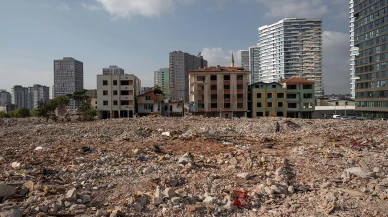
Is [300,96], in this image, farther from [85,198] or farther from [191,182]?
[85,198]

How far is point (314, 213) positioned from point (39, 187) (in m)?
7.76

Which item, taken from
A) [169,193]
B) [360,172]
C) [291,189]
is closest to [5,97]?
[169,193]

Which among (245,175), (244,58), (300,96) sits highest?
(244,58)

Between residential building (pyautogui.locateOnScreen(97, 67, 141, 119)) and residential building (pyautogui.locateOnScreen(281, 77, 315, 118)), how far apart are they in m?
27.6

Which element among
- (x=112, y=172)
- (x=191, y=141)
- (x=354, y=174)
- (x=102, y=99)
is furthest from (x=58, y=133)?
(x=102, y=99)

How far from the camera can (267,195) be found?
27.4 feet

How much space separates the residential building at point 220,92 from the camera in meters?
48.9

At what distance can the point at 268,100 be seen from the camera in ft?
164

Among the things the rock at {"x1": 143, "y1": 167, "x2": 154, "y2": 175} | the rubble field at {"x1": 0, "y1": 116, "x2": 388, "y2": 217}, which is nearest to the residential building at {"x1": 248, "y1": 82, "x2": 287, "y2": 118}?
the rubble field at {"x1": 0, "y1": 116, "x2": 388, "y2": 217}

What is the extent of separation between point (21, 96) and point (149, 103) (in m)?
105

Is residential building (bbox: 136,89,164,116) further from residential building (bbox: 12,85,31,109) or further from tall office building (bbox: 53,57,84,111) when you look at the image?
residential building (bbox: 12,85,31,109)

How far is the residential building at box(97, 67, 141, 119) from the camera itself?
1881 inches

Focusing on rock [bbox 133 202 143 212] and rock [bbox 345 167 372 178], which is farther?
rock [bbox 345 167 372 178]

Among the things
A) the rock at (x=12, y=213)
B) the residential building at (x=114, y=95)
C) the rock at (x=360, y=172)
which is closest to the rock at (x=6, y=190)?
the rock at (x=12, y=213)
